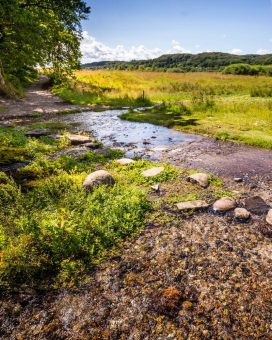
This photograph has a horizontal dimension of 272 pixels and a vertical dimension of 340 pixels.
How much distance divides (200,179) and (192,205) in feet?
4.68

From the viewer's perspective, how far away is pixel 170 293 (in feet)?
12.9

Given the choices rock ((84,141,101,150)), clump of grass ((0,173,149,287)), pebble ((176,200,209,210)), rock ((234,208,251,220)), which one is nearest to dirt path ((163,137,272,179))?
pebble ((176,200,209,210))

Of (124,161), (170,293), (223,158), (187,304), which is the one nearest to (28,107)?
(124,161)

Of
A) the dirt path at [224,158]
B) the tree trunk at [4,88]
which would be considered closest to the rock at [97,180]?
the dirt path at [224,158]

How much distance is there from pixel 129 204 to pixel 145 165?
2.98 meters

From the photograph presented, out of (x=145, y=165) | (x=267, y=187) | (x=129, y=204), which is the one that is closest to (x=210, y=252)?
(x=129, y=204)

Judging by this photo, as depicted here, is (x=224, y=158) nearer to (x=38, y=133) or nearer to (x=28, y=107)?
(x=38, y=133)

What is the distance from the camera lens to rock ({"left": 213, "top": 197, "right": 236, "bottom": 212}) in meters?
6.14

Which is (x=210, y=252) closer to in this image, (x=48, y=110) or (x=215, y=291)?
(x=215, y=291)

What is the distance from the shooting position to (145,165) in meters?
8.80

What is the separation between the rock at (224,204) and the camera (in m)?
6.14

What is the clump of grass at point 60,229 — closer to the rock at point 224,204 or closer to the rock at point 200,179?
the rock at point 224,204

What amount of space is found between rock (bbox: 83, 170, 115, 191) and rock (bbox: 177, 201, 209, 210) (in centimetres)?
189

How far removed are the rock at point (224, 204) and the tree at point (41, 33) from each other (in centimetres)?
1604
